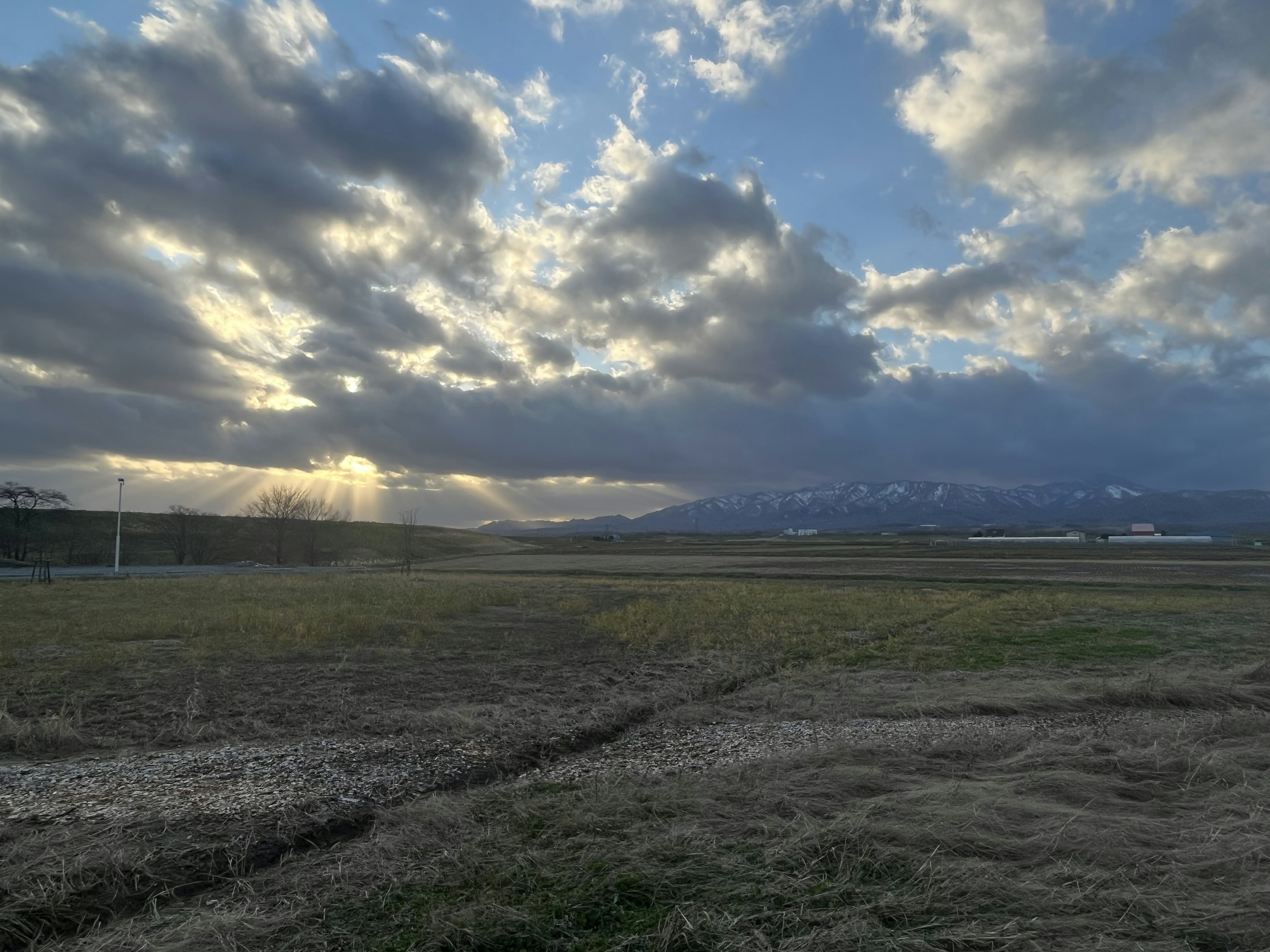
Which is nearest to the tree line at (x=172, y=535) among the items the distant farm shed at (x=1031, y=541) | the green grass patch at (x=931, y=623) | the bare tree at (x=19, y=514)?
the bare tree at (x=19, y=514)

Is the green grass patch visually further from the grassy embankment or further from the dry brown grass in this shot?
the grassy embankment

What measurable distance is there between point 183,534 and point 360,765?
9879cm

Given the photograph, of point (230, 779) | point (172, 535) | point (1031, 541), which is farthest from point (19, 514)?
point (1031, 541)

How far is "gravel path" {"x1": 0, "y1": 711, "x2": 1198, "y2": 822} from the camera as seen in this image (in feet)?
27.1

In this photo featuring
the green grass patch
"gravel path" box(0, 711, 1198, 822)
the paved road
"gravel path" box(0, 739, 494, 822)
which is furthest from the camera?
the paved road

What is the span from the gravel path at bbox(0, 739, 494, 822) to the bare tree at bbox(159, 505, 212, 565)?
89.1 metres

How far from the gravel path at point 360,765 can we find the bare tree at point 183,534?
8946 cm

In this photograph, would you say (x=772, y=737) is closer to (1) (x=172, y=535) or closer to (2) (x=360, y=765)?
(2) (x=360, y=765)

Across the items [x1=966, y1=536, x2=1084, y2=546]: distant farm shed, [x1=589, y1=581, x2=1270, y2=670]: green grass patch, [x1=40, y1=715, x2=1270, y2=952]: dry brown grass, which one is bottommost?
[x1=966, y1=536, x2=1084, y2=546]: distant farm shed

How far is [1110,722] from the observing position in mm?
12211

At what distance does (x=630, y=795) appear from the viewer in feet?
27.2

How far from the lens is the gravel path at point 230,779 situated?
805 centimetres

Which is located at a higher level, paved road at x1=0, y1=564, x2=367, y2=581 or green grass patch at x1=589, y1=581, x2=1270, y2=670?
green grass patch at x1=589, y1=581, x2=1270, y2=670

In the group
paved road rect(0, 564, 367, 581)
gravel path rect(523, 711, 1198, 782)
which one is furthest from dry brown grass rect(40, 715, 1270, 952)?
paved road rect(0, 564, 367, 581)
